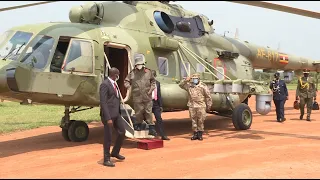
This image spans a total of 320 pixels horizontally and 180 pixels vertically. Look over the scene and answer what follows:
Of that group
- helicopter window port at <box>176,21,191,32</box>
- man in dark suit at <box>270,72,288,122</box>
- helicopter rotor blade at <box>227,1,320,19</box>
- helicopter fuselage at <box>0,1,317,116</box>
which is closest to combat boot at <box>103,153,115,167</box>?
helicopter fuselage at <box>0,1,317,116</box>

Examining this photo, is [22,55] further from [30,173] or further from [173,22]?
[173,22]

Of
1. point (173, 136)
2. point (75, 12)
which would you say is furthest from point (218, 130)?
point (75, 12)

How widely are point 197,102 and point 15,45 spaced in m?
4.30

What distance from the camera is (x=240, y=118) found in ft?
34.1

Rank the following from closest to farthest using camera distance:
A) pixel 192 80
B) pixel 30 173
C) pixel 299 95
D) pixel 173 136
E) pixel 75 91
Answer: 1. pixel 30 173
2. pixel 75 91
3. pixel 192 80
4. pixel 173 136
5. pixel 299 95

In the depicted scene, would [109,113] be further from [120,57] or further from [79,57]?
[120,57]

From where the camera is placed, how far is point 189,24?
1101 centimetres

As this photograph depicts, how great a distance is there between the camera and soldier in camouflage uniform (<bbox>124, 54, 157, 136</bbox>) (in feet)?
26.6

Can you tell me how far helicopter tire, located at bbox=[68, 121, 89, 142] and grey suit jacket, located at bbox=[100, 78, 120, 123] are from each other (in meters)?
2.84

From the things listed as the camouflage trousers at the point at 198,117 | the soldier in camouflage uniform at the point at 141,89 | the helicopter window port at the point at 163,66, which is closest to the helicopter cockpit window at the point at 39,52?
the soldier in camouflage uniform at the point at 141,89

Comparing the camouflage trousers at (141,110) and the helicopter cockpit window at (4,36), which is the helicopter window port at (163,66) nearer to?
the camouflage trousers at (141,110)

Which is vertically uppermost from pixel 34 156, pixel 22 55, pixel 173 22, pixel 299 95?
pixel 173 22

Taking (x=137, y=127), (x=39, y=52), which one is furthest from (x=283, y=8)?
(x=39, y=52)

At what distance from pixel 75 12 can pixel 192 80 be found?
360 centimetres
